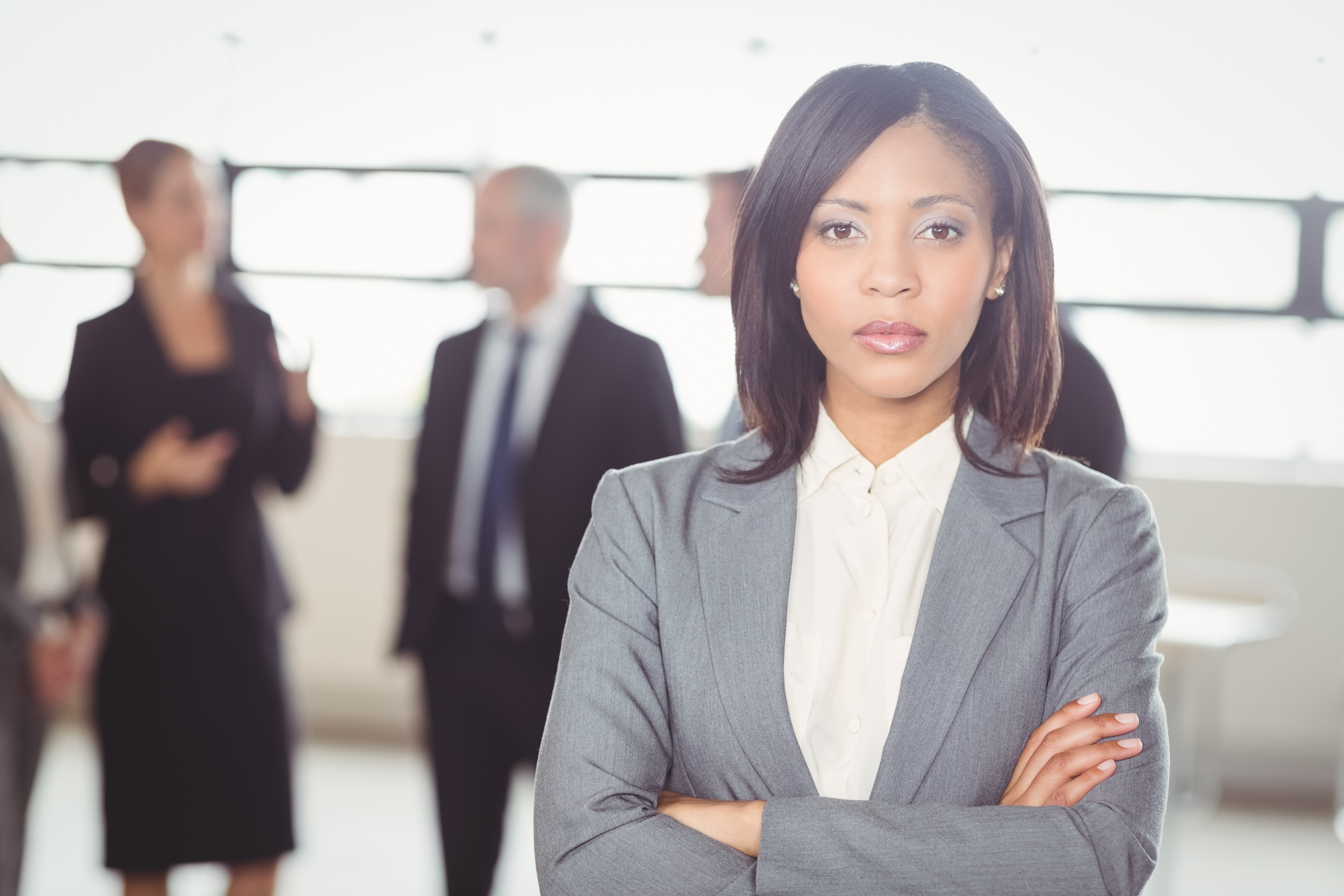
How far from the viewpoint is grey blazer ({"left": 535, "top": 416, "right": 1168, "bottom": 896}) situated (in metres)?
1.18

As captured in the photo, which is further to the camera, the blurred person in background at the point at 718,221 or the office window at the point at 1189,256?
the office window at the point at 1189,256

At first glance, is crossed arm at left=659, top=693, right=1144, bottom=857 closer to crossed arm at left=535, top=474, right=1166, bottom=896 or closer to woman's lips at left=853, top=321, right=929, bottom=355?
crossed arm at left=535, top=474, right=1166, bottom=896

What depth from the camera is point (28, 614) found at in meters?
2.37

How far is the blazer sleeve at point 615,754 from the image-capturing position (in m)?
1.21

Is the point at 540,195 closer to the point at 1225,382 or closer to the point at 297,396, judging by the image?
the point at 297,396

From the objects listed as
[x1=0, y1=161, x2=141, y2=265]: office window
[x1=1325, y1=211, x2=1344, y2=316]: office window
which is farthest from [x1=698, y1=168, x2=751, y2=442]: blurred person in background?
[x1=1325, y1=211, x2=1344, y2=316]: office window

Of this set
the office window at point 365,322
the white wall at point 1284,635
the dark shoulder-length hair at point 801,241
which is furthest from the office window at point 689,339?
the dark shoulder-length hair at point 801,241

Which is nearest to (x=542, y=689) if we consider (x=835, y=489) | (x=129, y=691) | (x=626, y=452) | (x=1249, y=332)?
(x=626, y=452)

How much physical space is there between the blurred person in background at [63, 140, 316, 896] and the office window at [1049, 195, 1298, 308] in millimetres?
3067

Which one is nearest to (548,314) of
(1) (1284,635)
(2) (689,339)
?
(2) (689,339)

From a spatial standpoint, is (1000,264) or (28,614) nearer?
(1000,264)

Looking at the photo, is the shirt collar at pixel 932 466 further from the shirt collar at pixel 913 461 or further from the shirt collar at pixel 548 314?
the shirt collar at pixel 548 314

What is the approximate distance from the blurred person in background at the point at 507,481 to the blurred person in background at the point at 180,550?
0.40m

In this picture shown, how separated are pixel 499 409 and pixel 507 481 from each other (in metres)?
0.19
